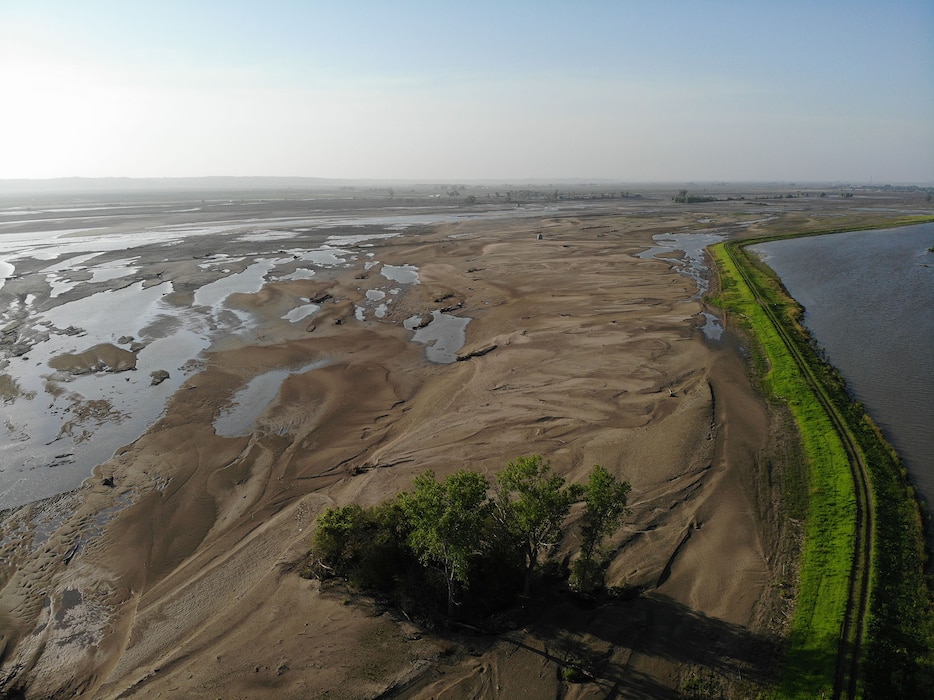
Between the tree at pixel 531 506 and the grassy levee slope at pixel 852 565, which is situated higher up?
the tree at pixel 531 506

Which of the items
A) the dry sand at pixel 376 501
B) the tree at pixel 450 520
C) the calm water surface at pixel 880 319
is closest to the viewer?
the tree at pixel 450 520

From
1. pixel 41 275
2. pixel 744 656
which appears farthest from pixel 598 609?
pixel 41 275

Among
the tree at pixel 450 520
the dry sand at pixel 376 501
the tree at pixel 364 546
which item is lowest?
the dry sand at pixel 376 501

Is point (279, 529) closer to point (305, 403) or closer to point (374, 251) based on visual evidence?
point (305, 403)

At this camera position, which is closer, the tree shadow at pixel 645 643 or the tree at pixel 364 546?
the tree shadow at pixel 645 643

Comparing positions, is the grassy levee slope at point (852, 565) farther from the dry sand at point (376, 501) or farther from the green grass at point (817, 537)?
the dry sand at point (376, 501)

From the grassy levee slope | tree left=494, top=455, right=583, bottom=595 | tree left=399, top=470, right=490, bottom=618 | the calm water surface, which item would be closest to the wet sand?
the grassy levee slope

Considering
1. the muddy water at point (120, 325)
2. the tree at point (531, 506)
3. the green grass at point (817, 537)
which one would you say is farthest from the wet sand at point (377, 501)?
the tree at point (531, 506)
